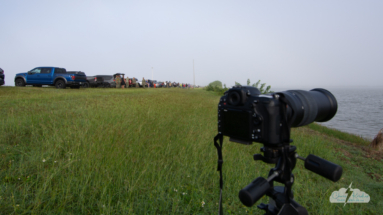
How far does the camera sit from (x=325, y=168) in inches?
48.3

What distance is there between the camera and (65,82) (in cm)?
1584

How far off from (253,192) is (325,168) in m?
0.49

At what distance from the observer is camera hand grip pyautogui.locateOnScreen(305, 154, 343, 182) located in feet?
3.87

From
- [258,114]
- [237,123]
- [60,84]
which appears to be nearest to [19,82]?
[60,84]

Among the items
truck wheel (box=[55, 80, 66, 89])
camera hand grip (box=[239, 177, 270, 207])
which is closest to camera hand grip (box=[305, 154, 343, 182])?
camera hand grip (box=[239, 177, 270, 207])

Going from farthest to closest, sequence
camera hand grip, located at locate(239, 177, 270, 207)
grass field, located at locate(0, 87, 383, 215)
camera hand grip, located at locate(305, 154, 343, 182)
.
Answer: grass field, located at locate(0, 87, 383, 215) → camera hand grip, located at locate(305, 154, 343, 182) → camera hand grip, located at locate(239, 177, 270, 207)

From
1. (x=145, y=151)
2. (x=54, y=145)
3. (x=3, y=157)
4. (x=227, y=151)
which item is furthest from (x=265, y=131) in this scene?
(x=3, y=157)

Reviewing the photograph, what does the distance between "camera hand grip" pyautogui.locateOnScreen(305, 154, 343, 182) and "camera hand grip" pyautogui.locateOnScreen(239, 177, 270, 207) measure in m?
0.38

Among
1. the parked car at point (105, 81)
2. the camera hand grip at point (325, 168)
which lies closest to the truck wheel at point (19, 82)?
the parked car at point (105, 81)

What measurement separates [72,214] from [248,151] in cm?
348

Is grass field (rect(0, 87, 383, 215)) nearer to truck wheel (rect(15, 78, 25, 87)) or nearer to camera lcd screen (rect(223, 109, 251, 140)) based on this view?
camera lcd screen (rect(223, 109, 251, 140))

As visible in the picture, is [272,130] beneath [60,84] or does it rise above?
beneath

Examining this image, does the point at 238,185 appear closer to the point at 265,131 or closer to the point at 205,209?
the point at 205,209

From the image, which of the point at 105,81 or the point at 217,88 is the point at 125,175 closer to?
the point at 105,81
